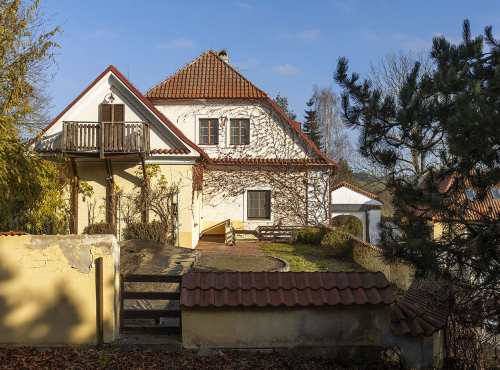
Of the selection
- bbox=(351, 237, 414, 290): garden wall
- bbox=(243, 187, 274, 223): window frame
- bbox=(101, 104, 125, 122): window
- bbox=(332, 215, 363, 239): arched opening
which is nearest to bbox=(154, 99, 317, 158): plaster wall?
bbox=(243, 187, 274, 223): window frame

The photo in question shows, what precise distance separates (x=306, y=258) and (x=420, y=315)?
982cm

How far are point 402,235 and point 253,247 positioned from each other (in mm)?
12610

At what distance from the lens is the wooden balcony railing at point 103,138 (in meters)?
14.5

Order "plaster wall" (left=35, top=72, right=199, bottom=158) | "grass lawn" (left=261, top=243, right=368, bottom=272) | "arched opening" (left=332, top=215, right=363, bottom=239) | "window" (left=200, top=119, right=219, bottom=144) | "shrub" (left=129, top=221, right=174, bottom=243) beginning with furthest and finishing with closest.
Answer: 1. "arched opening" (left=332, top=215, right=363, bottom=239)
2. "window" (left=200, top=119, right=219, bottom=144)
3. "plaster wall" (left=35, top=72, right=199, bottom=158)
4. "shrub" (left=129, top=221, right=174, bottom=243)
5. "grass lawn" (left=261, top=243, right=368, bottom=272)

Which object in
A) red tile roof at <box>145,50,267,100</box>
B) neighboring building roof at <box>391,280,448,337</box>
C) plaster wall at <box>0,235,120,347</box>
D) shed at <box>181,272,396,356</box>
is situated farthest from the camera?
red tile roof at <box>145,50,267,100</box>

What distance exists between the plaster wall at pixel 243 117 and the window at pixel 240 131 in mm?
213

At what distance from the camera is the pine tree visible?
3919cm

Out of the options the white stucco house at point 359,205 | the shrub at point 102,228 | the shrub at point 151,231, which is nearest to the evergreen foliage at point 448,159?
the shrub at point 151,231

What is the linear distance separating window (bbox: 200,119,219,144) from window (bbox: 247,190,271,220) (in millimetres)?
3071

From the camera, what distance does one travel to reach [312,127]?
39281mm

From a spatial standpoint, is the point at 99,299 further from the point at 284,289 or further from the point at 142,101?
the point at 142,101

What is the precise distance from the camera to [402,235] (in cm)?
566

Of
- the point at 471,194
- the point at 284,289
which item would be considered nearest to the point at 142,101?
the point at 284,289

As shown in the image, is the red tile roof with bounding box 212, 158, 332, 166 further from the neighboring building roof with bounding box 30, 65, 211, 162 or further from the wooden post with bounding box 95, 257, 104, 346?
the wooden post with bounding box 95, 257, 104, 346
